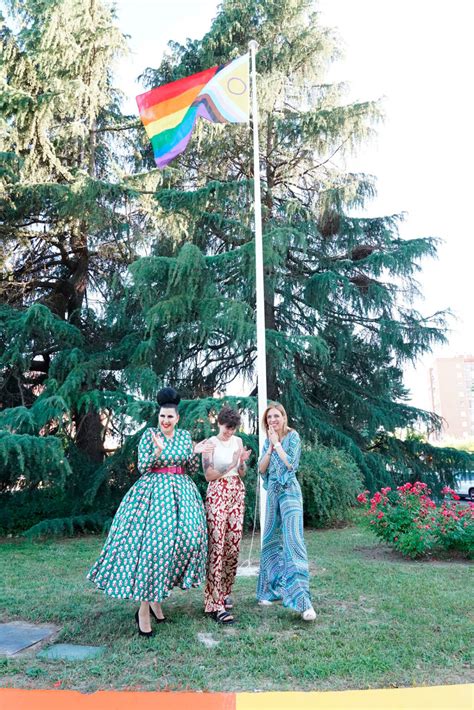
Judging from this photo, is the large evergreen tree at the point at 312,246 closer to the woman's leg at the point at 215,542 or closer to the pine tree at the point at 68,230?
the pine tree at the point at 68,230

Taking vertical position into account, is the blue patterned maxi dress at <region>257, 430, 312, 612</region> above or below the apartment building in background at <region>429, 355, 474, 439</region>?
below

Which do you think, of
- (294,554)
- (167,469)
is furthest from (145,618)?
(294,554)

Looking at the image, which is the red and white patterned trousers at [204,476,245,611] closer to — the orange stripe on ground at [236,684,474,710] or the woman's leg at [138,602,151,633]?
the woman's leg at [138,602,151,633]

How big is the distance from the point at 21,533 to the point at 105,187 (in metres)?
6.59

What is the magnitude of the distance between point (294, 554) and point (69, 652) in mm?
1662

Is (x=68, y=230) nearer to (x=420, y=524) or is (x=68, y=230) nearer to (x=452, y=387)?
(x=420, y=524)

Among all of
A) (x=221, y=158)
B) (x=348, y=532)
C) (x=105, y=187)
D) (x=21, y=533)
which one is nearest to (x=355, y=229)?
(x=221, y=158)

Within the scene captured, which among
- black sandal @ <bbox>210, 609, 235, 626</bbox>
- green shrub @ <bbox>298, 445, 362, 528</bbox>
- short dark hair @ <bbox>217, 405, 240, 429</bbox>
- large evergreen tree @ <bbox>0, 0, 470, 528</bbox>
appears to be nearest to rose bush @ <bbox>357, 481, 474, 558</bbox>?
green shrub @ <bbox>298, 445, 362, 528</bbox>

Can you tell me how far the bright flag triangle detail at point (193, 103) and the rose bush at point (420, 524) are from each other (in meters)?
5.07

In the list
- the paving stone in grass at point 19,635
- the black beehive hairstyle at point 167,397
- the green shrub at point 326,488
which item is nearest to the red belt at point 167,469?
the black beehive hairstyle at point 167,397

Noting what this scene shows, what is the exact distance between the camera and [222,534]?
4254 mm

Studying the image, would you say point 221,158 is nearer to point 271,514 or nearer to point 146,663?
point 271,514

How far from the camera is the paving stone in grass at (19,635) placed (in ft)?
12.3

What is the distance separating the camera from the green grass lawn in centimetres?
317
